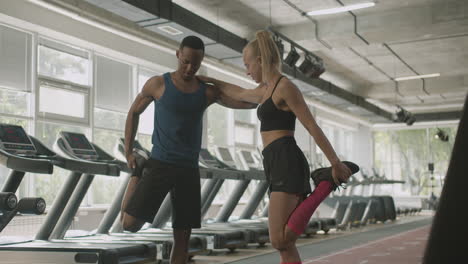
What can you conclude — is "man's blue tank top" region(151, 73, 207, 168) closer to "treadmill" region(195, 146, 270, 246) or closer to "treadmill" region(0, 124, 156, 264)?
"treadmill" region(0, 124, 156, 264)

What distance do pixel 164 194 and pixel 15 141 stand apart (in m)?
2.01

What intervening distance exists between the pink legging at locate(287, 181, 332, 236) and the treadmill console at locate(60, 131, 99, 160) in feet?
9.56

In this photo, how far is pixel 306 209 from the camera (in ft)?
7.36

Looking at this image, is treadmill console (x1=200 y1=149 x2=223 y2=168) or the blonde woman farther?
treadmill console (x1=200 y1=149 x2=223 y2=168)

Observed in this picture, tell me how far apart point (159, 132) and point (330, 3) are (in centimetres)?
634

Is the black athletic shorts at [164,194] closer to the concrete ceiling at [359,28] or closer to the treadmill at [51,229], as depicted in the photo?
the treadmill at [51,229]

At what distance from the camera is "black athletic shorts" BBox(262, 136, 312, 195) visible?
229cm

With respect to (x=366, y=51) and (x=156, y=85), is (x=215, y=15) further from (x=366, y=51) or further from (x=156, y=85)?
(x=156, y=85)

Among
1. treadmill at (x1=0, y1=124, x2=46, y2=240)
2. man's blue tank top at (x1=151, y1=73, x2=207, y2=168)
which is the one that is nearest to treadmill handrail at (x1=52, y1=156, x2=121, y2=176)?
treadmill at (x1=0, y1=124, x2=46, y2=240)

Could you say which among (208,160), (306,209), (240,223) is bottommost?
(240,223)

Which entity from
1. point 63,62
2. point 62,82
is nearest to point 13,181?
point 62,82

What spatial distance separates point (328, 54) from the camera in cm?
1230

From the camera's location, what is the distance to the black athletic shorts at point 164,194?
8.75 feet

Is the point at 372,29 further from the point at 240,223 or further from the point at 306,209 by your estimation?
the point at 306,209
